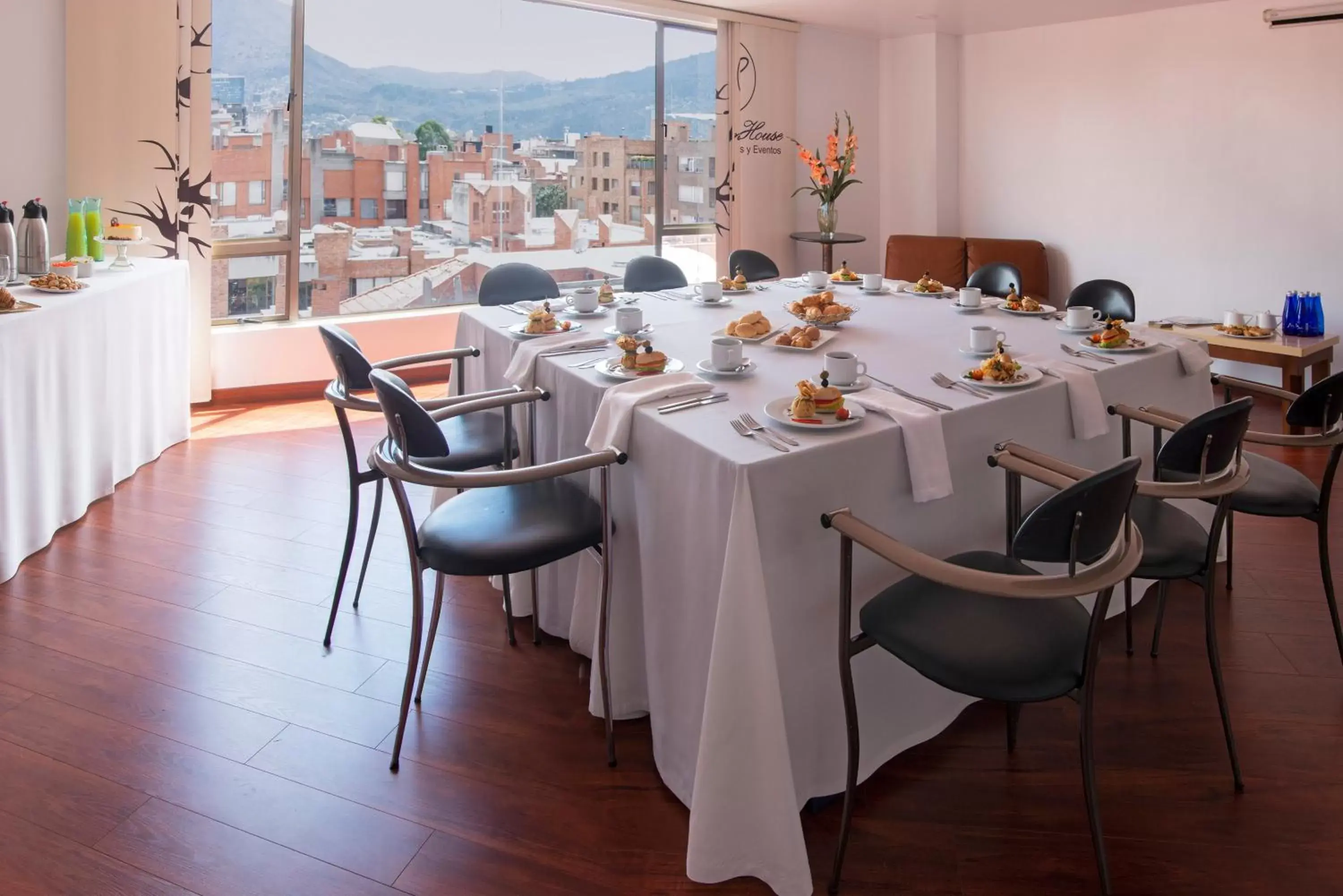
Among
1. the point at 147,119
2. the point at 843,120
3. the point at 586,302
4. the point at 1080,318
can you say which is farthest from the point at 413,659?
the point at 843,120

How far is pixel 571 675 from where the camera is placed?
2.64 meters

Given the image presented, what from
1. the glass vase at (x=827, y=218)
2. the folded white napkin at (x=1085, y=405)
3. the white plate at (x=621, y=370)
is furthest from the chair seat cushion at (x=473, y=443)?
the glass vase at (x=827, y=218)

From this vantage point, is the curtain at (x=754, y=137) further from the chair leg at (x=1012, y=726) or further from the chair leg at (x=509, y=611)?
the chair leg at (x=1012, y=726)

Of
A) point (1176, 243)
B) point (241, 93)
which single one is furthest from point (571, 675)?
point (1176, 243)

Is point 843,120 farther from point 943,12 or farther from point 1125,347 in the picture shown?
point 1125,347

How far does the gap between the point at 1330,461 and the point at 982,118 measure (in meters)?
5.01

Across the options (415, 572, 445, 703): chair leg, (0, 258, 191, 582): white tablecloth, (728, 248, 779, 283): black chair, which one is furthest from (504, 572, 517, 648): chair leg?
(728, 248, 779, 283): black chair

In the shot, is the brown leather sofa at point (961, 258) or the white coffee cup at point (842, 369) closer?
the white coffee cup at point (842, 369)

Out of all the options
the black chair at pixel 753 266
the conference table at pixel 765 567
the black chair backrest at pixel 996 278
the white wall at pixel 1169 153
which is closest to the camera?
the conference table at pixel 765 567

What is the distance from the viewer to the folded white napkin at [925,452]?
2076 mm

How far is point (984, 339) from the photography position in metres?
2.70

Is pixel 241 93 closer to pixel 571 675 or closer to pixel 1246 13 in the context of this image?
pixel 571 675

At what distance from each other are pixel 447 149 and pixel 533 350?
12.3 ft

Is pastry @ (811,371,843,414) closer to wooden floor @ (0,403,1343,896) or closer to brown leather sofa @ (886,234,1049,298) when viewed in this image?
wooden floor @ (0,403,1343,896)
